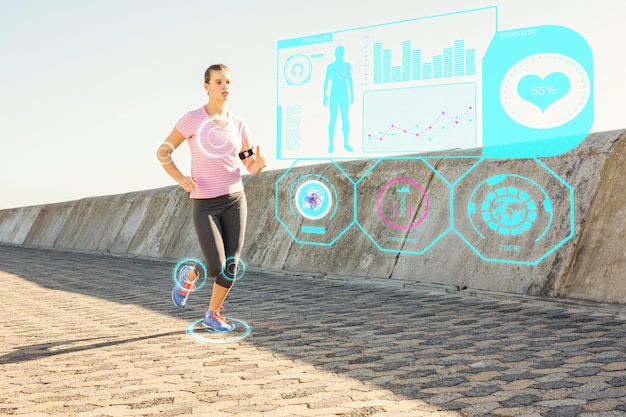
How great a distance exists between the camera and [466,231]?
8.41m

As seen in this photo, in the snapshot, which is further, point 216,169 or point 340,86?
point 340,86

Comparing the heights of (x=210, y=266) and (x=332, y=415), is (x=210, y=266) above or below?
above

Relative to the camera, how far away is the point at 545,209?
7.80m

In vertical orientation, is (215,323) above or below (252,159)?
below

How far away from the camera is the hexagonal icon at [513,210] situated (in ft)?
25.0

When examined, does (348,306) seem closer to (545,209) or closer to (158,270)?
(545,209)

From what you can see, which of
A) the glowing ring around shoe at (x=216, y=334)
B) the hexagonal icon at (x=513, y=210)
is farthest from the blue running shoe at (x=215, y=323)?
the hexagonal icon at (x=513, y=210)

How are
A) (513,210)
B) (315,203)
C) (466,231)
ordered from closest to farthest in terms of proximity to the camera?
(513,210), (466,231), (315,203)

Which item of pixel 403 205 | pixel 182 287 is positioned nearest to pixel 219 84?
pixel 182 287

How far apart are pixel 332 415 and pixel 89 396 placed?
1403mm

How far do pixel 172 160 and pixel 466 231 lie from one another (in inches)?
164

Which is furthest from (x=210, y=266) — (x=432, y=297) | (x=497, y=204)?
(x=497, y=204)

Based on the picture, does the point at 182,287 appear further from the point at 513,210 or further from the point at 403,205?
the point at 403,205

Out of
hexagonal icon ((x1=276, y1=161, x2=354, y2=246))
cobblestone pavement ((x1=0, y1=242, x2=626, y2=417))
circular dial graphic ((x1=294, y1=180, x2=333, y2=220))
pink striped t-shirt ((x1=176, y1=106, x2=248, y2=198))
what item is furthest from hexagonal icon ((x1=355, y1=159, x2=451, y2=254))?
pink striped t-shirt ((x1=176, y1=106, x2=248, y2=198))
